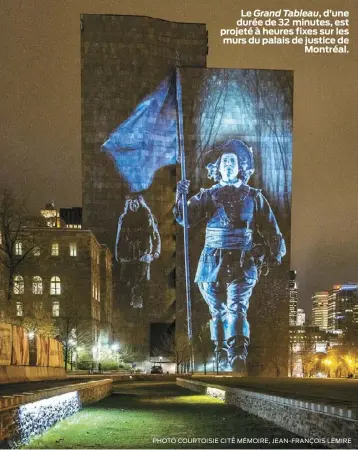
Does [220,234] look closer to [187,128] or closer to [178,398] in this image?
[187,128]

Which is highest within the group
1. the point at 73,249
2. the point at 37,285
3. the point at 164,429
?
the point at 73,249

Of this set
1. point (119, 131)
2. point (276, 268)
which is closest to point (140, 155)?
point (119, 131)

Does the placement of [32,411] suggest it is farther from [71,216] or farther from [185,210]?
[71,216]

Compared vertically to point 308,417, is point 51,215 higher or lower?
higher

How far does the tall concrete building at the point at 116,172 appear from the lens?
383 ft

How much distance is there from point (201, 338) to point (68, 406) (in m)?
80.9

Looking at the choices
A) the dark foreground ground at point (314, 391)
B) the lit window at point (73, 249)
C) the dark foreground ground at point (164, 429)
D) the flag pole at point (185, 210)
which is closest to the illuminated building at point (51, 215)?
the flag pole at point (185, 210)

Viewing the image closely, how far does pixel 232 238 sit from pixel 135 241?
44.6 feet

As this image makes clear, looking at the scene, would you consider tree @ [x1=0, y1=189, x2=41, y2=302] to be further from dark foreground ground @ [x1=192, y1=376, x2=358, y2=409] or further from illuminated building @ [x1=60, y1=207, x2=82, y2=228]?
illuminated building @ [x1=60, y1=207, x2=82, y2=228]

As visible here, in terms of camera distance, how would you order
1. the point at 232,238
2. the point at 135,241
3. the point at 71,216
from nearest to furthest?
the point at 232,238
the point at 135,241
the point at 71,216

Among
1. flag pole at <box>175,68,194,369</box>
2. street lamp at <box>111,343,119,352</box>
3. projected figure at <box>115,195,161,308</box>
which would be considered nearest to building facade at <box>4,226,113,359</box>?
street lamp at <box>111,343,119,352</box>

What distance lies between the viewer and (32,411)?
2336 centimetres

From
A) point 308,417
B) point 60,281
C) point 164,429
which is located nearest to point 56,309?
point 60,281

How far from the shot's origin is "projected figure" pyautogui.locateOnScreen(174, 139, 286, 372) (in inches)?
4441
